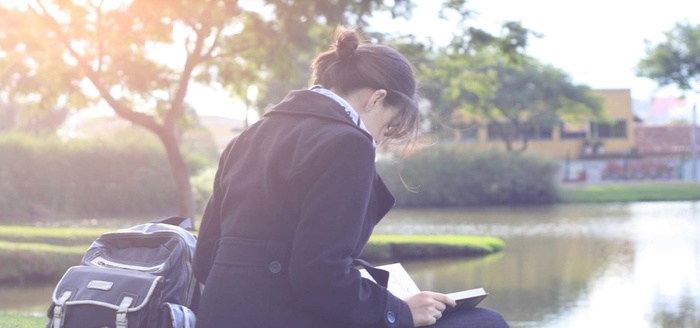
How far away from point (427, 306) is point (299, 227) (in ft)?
1.46

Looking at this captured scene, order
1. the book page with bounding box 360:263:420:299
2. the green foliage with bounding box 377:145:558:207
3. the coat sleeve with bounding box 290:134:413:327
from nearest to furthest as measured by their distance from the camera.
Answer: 1. the coat sleeve with bounding box 290:134:413:327
2. the book page with bounding box 360:263:420:299
3. the green foliage with bounding box 377:145:558:207

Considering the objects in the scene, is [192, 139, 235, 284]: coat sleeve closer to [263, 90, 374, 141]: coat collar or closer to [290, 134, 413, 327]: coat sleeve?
[263, 90, 374, 141]: coat collar

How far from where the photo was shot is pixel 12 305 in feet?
32.0

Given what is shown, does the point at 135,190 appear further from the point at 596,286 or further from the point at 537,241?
the point at 596,286

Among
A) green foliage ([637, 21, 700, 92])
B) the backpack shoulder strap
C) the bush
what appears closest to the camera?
the backpack shoulder strap

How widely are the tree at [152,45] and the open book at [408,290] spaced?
36.5 feet

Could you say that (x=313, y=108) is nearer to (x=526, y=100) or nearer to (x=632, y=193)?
(x=632, y=193)

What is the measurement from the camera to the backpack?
2.66 metres

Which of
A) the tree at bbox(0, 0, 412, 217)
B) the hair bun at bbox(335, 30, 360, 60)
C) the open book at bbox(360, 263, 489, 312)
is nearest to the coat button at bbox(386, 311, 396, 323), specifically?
the open book at bbox(360, 263, 489, 312)

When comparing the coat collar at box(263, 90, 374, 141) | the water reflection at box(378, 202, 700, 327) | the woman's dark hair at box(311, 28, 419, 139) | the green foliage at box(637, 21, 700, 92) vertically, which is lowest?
the water reflection at box(378, 202, 700, 327)

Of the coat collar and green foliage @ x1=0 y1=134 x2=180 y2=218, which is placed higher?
the coat collar

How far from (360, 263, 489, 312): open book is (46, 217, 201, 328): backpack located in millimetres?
500

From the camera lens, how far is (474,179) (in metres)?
31.8

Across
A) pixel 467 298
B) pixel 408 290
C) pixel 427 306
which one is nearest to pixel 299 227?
pixel 427 306
